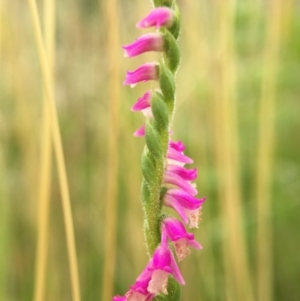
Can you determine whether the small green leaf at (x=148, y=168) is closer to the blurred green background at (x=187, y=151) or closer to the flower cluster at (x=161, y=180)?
the flower cluster at (x=161, y=180)

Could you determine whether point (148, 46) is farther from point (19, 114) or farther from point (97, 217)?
point (97, 217)

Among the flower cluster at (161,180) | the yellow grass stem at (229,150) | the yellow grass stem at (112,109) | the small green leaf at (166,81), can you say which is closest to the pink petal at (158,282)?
the flower cluster at (161,180)

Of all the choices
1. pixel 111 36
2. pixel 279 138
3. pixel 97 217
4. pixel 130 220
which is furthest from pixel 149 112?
pixel 279 138

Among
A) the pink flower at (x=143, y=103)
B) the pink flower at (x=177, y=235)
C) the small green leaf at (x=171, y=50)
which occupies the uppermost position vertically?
the small green leaf at (x=171, y=50)

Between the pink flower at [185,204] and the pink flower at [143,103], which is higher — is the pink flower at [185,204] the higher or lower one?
the lower one

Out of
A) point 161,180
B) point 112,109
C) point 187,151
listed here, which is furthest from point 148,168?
point 187,151

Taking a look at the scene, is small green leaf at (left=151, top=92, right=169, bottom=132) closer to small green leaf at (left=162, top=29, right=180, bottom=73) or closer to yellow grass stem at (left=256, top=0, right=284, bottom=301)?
small green leaf at (left=162, top=29, right=180, bottom=73)

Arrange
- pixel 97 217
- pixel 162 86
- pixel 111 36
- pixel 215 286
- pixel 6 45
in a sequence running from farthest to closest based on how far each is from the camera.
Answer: pixel 97 217
pixel 215 286
pixel 6 45
pixel 111 36
pixel 162 86

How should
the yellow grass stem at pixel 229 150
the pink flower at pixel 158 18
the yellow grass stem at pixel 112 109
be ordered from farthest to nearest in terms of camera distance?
the yellow grass stem at pixel 229 150, the yellow grass stem at pixel 112 109, the pink flower at pixel 158 18
